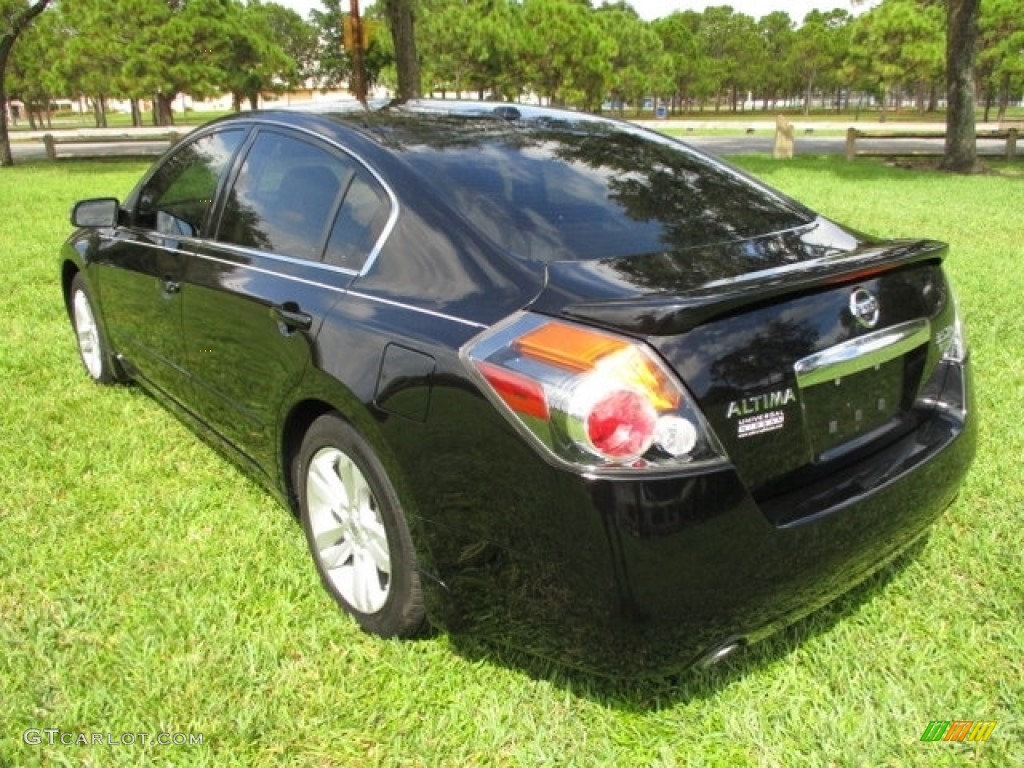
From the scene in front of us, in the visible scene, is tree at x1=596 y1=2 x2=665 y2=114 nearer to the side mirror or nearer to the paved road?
the paved road

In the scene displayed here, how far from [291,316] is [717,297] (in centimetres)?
132

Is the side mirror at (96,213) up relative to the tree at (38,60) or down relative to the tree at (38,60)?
down

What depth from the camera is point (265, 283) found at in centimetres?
279

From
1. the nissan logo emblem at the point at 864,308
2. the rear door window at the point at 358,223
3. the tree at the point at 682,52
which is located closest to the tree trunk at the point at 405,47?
the rear door window at the point at 358,223

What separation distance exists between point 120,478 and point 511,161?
88.1 inches

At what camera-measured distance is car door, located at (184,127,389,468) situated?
2.62m

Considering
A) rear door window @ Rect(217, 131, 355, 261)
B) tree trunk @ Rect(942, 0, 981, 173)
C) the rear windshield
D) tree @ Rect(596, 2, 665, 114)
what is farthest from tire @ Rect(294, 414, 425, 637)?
tree @ Rect(596, 2, 665, 114)

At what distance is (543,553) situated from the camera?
1.92m

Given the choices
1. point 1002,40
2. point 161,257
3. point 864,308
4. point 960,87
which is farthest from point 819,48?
point 864,308

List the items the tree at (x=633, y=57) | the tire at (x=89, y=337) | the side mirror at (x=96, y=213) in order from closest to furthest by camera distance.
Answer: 1. the side mirror at (x=96, y=213)
2. the tire at (x=89, y=337)
3. the tree at (x=633, y=57)

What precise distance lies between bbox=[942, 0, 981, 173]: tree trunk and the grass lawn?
569 inches

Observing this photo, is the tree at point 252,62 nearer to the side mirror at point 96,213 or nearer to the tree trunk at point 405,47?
the tree trunk at point 405,47

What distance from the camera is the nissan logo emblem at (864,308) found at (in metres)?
2.13

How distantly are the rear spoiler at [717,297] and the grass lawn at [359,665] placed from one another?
1029 millimetres
